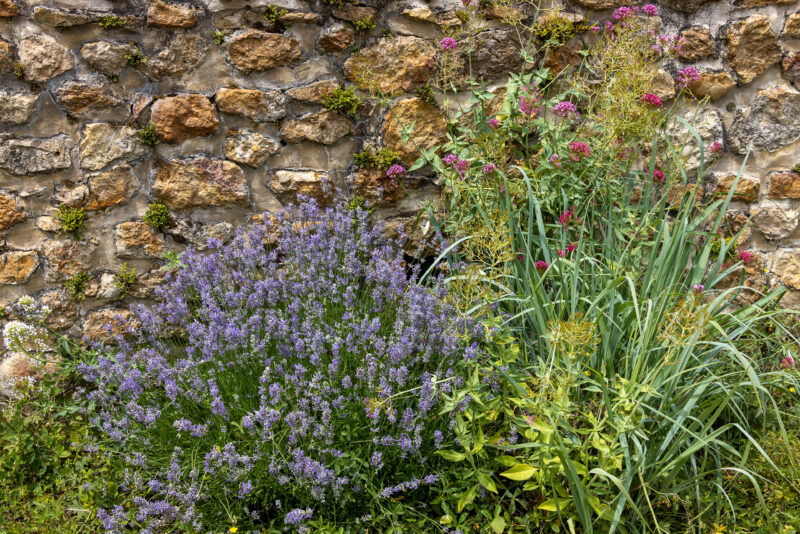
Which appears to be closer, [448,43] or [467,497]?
[467,497]

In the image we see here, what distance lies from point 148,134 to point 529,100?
6.84ft

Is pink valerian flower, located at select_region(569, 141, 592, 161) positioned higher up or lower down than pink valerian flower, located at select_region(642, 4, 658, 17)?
lower down

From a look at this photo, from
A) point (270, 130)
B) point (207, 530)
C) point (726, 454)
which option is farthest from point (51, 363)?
point (726, 454)

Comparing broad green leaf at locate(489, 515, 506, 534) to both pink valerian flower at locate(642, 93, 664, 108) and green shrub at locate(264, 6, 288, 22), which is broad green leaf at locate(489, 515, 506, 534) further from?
green shrub at locate(264, 6, 288, 22)

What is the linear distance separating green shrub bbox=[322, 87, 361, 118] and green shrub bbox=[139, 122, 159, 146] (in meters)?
0.93

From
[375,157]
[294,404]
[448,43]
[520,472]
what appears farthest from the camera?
[375,157]

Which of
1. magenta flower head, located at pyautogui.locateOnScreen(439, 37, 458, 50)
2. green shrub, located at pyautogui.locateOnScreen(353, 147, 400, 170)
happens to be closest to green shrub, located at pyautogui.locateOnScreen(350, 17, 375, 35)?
magenta flower head, located at pyautogui.locateOnScreen(439, 37, 458, 50)

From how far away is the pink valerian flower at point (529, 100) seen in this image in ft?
10.4

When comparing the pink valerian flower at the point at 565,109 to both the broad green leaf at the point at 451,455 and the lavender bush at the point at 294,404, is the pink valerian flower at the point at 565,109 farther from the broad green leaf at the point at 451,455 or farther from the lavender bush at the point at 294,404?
the broad green leaf at the point at 451,455

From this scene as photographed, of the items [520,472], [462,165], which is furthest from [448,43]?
[520,472]

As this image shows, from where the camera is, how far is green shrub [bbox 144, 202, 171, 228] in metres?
3.11

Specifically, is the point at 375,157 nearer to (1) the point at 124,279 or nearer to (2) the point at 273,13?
(2) the point at 273,13

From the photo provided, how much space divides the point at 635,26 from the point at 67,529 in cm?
352

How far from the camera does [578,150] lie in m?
2.91
